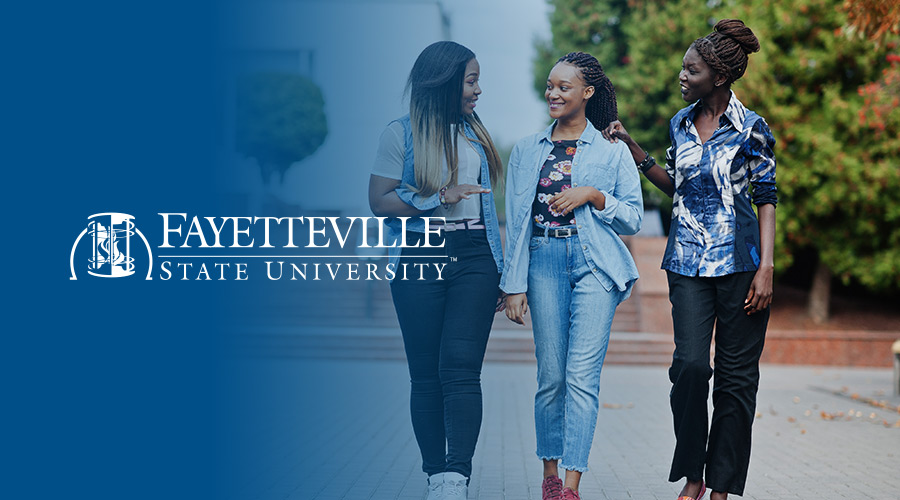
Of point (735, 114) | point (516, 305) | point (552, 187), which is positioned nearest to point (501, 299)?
point (516, 305)

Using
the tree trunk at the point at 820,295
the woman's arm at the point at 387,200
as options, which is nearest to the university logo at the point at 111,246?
the woman's arm at the point at 387,200

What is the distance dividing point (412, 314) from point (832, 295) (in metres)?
17.5

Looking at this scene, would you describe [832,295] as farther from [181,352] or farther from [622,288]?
[622,288]

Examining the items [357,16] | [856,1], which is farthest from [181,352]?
[357,16]

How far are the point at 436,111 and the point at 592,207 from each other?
31.2 inches

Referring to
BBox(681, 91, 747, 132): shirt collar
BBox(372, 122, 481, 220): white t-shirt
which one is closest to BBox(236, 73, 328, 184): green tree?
BBox(372, 122, 481, 220): white t-shirt

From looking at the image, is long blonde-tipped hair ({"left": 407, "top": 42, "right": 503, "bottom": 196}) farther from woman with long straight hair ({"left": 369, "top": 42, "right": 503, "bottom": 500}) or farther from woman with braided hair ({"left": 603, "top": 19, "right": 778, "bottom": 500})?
woman with braided hair ({"left": 603, "top": 19, "right": 778, "bottom": 500})

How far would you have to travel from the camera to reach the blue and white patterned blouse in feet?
14.2

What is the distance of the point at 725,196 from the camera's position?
4363 mm

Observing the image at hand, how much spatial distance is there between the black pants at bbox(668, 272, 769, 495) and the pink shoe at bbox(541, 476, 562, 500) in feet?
1.61

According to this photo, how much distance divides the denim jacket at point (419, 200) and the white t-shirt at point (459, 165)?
2 cm

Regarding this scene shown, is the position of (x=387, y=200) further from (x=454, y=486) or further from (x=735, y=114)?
(x=735, y=114)

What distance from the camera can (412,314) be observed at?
14.9 feet

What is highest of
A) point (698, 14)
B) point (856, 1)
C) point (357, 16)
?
point (357, 16)
